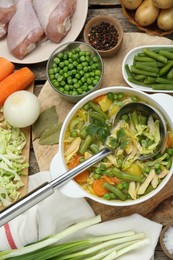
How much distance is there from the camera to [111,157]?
6.87 ft

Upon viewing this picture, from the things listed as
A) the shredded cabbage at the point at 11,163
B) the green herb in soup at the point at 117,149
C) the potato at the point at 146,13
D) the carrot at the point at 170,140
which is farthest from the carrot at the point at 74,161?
the potato at the point at 146,13

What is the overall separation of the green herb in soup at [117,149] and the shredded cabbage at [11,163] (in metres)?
0.24

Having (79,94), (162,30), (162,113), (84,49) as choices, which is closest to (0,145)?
(79,94)

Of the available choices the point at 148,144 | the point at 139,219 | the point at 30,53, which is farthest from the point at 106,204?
the point at 30,53

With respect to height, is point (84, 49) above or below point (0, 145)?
above

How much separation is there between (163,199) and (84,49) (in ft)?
2.35

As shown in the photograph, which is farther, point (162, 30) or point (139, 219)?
point (162, 30)

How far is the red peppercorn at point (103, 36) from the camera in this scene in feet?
7.50

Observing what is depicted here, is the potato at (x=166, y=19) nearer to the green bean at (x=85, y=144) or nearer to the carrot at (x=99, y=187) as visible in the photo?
the green bean at (x=85, y=144)

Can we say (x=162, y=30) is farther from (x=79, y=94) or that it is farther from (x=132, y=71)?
(x=79, y=94)

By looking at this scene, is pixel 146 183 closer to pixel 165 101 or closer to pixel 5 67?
pixel 165 101

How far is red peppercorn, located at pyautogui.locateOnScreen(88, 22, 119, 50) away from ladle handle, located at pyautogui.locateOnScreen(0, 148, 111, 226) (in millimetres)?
492

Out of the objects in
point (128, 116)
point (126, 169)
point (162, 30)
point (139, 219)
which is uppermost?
point (162, 30)

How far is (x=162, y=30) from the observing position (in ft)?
7.55
